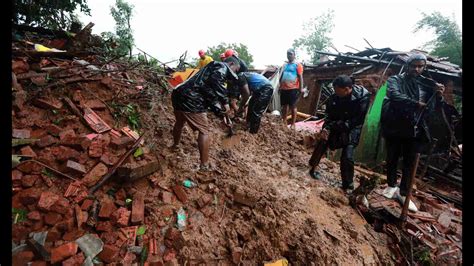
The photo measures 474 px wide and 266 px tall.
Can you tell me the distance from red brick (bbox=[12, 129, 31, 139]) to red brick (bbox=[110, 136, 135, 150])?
0.75m

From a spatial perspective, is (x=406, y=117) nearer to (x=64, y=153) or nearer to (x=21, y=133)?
(x=64, y=153)

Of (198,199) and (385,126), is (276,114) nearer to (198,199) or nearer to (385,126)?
(385,126)

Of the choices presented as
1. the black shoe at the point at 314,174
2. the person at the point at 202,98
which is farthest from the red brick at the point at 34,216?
the black shoe at the point at 314,174

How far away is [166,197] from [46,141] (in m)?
1.33

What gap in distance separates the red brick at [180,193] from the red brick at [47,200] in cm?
109

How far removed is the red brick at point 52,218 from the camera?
6.68 ft

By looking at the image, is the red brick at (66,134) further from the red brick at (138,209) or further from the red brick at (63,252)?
the red brick at (63,252)

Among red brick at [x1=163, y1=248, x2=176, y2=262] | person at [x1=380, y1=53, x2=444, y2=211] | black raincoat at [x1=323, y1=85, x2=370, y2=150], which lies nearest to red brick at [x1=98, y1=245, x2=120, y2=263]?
red brick at [x1=163, y1=248, x2=176, y2=262]

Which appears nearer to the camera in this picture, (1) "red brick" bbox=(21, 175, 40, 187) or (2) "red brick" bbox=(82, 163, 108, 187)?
(1) "red brick" bbox=(21, 175, 40, 187)

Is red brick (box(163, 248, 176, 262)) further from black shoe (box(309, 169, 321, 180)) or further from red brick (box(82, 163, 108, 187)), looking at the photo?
black shoe (box(309, 169, 321, 180))

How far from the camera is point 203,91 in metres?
3.31

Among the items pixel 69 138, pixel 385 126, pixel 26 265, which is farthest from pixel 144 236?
pixel 385 126

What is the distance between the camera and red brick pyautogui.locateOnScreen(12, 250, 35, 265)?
1791 millimetres
